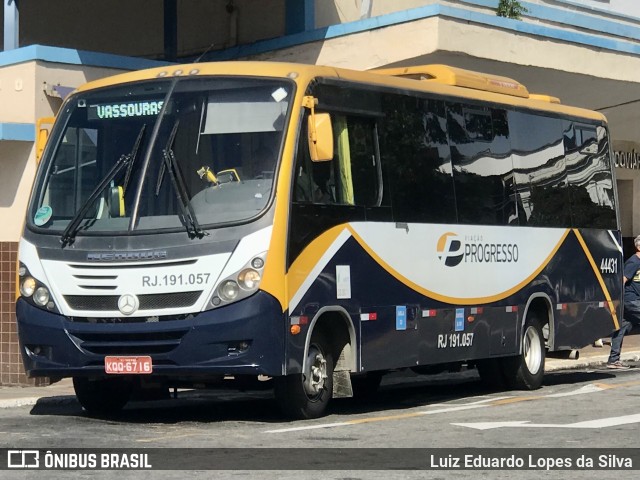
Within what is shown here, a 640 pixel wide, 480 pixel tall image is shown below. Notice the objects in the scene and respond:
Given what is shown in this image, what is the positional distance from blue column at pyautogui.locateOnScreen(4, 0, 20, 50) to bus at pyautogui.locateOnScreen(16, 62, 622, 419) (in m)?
5.67

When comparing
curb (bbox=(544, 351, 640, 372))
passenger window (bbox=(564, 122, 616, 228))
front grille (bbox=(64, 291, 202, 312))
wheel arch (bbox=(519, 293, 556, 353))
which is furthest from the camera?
curb (bbox=(544, 351, 640, 372))

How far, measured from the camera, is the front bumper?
1170 cm

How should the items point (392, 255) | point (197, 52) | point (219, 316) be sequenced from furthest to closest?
1. point (197, 52)
2. point (392, 255)
3. point (219, 316)

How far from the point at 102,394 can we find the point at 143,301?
1.91 metres

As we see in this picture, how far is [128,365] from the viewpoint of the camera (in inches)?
469

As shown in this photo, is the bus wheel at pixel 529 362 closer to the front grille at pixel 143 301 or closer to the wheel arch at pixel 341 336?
the wheel arch at pixel 341 336

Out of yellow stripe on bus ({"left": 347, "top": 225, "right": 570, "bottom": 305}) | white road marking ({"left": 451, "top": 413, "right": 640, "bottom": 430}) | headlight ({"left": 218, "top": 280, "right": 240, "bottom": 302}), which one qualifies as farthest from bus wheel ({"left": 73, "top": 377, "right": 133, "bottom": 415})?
white road marking ({"left": 451, "top": 413, "right": 640, "bottom": 430})

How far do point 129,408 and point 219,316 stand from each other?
300 cm

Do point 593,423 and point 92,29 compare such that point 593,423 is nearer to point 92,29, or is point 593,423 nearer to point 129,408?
point 129,408

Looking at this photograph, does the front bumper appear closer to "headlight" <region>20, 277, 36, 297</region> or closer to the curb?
"headlight" <region>20, 277, 36, 297</region>

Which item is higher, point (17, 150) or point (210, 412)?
point (17, 150)

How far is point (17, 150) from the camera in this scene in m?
17.3

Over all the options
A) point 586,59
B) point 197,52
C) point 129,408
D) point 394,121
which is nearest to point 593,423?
point 394,121

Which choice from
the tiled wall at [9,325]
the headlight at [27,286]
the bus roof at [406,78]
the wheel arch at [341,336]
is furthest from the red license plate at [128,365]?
the tiled wall at [9,325]
